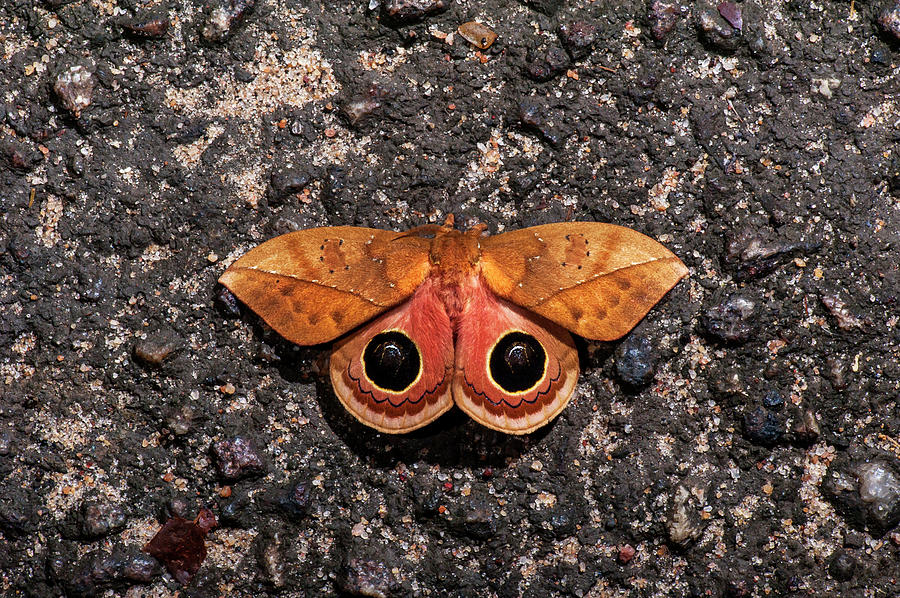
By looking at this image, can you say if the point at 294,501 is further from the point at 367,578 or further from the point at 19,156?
the point at 19,156

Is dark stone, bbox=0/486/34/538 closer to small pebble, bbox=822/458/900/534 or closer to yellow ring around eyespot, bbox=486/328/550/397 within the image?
yellow ring around eyespot, bbox=486/328/550/397

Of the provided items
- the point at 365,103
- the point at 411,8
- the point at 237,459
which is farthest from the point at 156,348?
the point at 411,8

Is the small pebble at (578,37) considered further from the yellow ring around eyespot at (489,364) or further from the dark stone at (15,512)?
the dark stone at (15,512)

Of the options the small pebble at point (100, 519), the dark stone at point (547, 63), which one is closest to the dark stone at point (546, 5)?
the dark stone at point (547, 63)

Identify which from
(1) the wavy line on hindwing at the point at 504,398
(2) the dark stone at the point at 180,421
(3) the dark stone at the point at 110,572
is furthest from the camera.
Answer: (2) the dark stone at the point at 180,421

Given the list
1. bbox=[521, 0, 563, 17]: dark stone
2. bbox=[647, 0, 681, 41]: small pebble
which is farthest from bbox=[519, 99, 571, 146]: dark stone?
bbox=[647, 0, 681, 41]: small pebble

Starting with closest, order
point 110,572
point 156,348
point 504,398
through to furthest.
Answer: point 504,398
point 110,572
point 156,348
